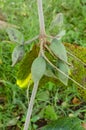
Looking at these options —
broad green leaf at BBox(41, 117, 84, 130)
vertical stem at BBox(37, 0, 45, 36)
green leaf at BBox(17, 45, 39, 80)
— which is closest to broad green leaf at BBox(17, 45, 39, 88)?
green leaf at BBox(17, 45, 39, 80)

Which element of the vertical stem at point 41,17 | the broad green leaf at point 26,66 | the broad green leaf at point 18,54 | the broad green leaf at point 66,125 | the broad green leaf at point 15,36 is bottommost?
the broad green leaf at point 66,125

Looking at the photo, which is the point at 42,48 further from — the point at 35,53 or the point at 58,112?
the point at 58,112

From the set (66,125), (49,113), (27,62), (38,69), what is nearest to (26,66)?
(27,62)

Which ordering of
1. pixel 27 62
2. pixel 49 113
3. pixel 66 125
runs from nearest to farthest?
pixel 27 62 < pixel 66 125 < pixel 49 113

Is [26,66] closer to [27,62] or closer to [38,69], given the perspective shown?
[27,62]

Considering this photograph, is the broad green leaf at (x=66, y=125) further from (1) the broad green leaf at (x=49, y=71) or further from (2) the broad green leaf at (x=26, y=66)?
(1) the broad green leaf at (x=49, y=71)

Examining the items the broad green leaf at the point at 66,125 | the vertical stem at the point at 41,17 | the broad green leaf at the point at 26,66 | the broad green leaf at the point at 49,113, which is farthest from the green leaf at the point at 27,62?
the broad green leaf at the point at 49,113

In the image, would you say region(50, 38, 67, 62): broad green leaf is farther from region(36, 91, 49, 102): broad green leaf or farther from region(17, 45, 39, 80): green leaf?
region(36, 91, 49, 102): broad green leaf

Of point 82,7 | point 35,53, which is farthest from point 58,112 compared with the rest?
point 35,53
